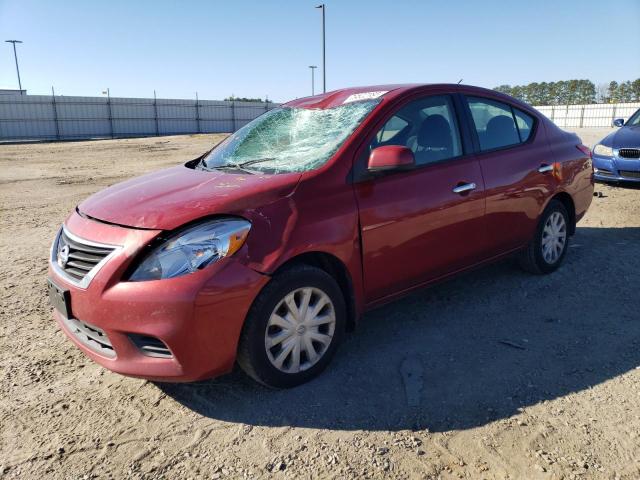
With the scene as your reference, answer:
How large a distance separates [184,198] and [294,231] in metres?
0.67

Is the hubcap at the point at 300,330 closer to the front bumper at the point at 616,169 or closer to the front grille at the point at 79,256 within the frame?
the front grille at the point at 79,256

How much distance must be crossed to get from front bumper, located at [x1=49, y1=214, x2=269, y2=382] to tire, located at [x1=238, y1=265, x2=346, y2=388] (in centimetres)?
8

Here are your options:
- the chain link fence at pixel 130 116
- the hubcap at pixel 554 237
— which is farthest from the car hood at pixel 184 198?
the chain link fence at pixel 130 116

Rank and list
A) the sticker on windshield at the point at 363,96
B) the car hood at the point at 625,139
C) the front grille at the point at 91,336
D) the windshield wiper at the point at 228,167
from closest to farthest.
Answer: the front grille at the point at 91,336 → the windshield wiper at the point at 228,167 → the sticker on windshield at the point at 363,96 → the car hood at the point at 625,139

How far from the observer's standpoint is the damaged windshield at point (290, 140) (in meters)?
3.43

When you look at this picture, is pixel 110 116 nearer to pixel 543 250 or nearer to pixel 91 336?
pixel 543 250

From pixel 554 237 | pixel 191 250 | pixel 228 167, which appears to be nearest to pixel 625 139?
pixel 554 237

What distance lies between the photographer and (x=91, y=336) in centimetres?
292

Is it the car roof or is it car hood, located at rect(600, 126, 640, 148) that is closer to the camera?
the car roof

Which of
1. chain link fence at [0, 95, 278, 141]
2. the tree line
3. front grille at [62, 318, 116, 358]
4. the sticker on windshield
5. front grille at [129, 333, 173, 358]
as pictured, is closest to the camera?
front grille at [129, 333, 173, 358]

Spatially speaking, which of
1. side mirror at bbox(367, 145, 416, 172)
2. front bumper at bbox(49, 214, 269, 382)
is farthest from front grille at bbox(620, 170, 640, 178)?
front bumper at bbox(49, 214, 269, 382)

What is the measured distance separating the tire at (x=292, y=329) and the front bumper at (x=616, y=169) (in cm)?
726

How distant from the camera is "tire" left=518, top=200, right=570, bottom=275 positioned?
15.4 feet

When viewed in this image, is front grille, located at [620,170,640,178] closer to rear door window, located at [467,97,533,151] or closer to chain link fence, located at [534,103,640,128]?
rear door window, located at [467,97,533,151]
